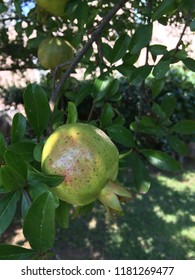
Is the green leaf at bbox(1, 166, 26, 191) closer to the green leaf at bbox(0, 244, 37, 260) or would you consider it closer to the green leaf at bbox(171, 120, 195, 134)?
the green leaf at bbox(0, 244, 37, 260)

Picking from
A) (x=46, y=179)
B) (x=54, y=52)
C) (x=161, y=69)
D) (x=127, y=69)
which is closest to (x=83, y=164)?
(x=46, y=179)

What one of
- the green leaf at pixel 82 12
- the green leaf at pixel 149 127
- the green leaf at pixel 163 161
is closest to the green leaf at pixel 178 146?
the green leaf at pixel 149 127

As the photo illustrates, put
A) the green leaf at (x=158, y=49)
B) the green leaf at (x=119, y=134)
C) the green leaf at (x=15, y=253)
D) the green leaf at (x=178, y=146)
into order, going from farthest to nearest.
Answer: the green leaf at (x=178, y=146)
the green leaf at (x=158, y=49)
the green leaf at (x=119, y=134)
the green leaf at (x=15, y=253)

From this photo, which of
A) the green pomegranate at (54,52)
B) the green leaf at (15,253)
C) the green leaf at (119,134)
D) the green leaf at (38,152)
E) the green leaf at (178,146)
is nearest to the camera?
the green leaf at (15,253)

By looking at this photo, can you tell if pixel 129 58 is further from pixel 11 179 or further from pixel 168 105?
pixel 11 179

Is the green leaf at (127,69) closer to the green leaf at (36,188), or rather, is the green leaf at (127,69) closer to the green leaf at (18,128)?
the green leaf at (18,128)

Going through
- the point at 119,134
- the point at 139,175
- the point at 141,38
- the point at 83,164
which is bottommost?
the point at 139,175
